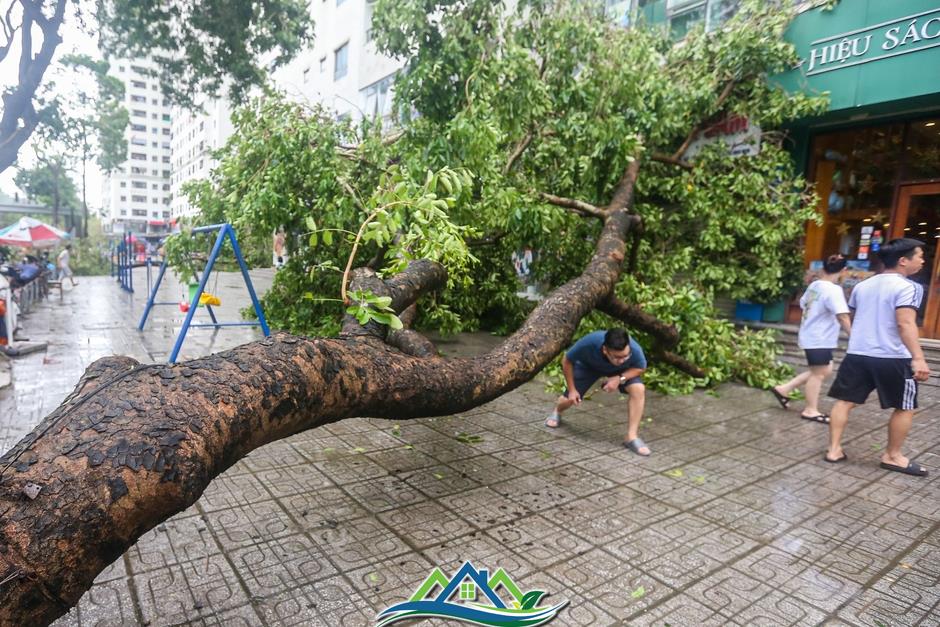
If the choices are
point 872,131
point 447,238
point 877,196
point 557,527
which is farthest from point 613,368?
point 872,131

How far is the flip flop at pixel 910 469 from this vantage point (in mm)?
4395

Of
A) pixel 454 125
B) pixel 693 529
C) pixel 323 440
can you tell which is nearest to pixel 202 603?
pixel 323 440

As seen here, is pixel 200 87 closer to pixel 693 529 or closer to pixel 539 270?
pixel 539 270

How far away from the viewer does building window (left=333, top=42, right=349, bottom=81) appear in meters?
24.7

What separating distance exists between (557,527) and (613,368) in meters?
1.85

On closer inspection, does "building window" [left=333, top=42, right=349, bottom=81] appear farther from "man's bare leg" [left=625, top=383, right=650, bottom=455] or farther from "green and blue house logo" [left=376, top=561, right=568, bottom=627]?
"green and blue house logo" [left=376, top=561, right=568, bottom=627]

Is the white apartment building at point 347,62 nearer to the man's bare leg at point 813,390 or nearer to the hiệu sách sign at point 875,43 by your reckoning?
the hiệu sách sign at point 875,43

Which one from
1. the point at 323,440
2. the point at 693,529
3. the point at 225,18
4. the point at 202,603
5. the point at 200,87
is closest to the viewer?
the point at 202,603

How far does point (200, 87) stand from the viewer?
57.5 ft

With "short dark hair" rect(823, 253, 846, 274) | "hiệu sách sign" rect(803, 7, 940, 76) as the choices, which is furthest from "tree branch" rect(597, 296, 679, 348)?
"hiệu sách sign" rect(803, 7, 940, 76)

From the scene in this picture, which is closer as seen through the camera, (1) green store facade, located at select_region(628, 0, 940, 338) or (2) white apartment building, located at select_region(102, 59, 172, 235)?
(1) green store facade, located at select_region(628, 0, 940, 338)

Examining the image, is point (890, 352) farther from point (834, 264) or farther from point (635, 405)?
point (635, 405)

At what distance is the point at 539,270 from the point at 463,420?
12.9 feet

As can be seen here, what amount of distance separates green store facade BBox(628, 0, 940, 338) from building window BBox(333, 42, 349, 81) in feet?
60.3
